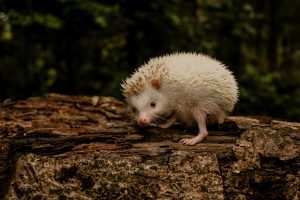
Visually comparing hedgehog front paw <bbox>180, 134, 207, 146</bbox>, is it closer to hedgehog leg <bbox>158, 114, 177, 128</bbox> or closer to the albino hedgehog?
the albino hedgehog

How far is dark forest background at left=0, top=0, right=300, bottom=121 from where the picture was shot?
366 inches

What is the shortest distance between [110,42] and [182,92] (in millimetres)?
5637

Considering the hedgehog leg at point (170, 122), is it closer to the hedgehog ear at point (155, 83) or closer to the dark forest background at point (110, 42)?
the hedgehog ear at point (155, 83)

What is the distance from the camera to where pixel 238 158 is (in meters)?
4.48

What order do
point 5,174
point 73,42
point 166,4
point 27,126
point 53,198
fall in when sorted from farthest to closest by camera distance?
point 73,42, point 166,4, point 27,126, point 5,174, point 53,198

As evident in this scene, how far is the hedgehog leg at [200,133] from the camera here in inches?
185

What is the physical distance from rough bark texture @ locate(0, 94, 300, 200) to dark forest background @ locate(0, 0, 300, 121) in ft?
13.6

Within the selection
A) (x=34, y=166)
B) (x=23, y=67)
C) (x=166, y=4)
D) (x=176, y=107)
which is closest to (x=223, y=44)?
(x=166, y=4)

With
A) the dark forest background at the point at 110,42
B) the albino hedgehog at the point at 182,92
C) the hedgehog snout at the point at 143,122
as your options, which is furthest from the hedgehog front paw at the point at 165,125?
the dark forest background at the point at 110,42

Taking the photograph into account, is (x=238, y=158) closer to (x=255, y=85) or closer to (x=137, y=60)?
(x=137, y=60)

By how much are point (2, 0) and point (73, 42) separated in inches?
71.1

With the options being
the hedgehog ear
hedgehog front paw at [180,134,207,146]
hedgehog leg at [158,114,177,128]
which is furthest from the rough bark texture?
the hedgehog ear

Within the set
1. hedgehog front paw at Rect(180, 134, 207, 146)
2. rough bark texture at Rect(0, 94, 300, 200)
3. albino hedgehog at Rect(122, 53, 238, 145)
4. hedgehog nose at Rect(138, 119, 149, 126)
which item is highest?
albino hedgehog at Rect(122, 53, 238, 145)

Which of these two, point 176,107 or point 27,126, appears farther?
point 27,126
